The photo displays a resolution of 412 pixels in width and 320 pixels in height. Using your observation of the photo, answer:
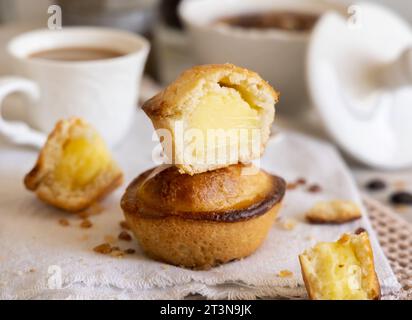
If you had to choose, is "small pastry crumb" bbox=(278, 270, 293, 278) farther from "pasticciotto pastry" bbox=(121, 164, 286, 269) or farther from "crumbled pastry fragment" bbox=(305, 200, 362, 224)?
"crumbled pastry fragment" bbox=(305, 200, 362, 224)

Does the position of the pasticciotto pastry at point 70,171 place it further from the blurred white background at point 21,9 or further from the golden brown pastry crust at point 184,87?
the blurred white background at point 21,9

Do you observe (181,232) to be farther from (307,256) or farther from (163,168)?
(307,256)

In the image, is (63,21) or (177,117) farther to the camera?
(63,21)

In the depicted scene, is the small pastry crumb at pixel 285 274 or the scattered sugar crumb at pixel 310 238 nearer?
the small pastry crumb at pixel 285 274

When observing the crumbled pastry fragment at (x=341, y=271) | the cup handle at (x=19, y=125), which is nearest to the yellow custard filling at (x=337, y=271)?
the crumbled pastry fragment at (x=341, y=271)

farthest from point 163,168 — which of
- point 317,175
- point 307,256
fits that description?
point 317,175

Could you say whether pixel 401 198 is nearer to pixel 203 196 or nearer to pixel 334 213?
pixel 334 213
